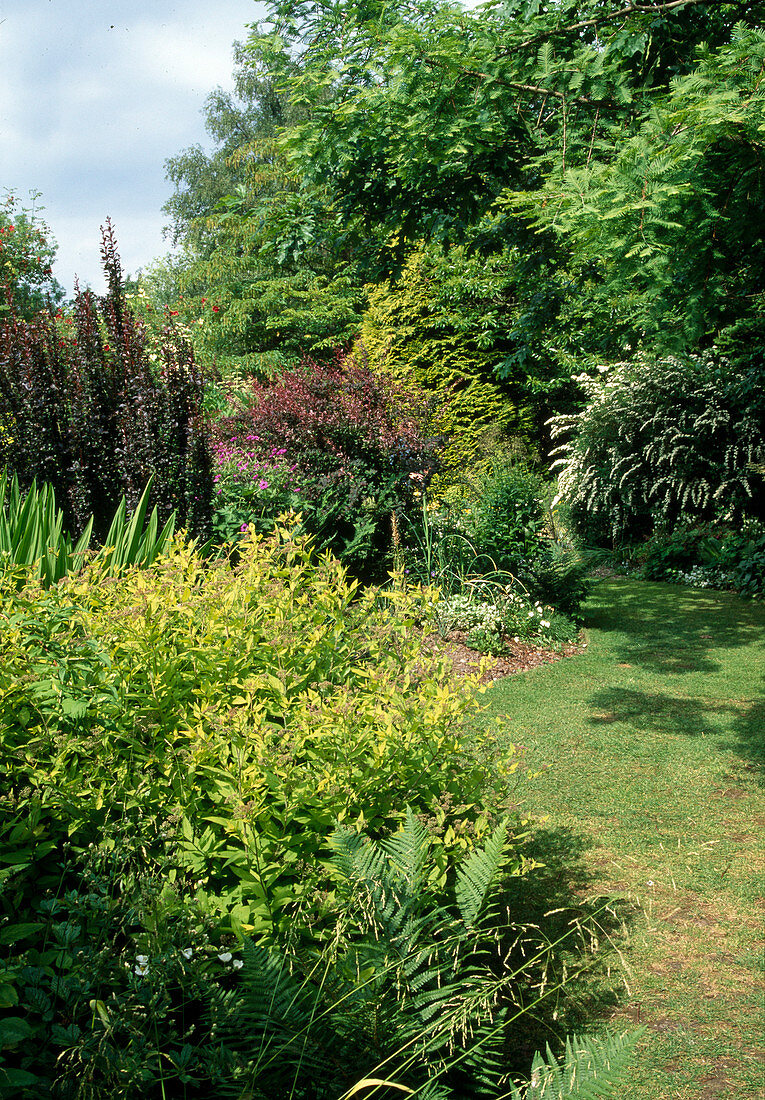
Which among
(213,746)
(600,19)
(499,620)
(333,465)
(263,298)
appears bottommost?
(499,620)

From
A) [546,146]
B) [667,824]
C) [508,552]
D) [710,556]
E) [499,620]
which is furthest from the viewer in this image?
[710,556]

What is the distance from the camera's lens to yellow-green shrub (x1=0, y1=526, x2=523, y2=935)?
1862 millimetres

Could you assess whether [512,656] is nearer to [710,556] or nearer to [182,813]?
[710,556]

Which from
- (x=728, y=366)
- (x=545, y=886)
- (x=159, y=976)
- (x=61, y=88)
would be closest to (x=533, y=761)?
(x=545, y=886)

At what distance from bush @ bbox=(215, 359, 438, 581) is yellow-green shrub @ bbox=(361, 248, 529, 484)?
5.37 m

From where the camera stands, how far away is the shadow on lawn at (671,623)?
650cm

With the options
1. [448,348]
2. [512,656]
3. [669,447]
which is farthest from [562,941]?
[448,348]

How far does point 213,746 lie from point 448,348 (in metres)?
13.5

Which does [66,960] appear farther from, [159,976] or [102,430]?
[102,430]

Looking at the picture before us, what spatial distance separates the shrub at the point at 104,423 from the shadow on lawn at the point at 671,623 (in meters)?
3.95

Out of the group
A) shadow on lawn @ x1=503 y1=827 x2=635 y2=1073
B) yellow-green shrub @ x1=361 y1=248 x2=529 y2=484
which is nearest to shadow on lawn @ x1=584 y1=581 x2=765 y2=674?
shadow on lawn @ x1=503 y1=827 x2=635 y2=1073

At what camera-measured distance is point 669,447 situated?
10727mm

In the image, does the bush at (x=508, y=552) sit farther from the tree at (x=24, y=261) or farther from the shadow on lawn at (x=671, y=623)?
the tree at (x=24, y=261)

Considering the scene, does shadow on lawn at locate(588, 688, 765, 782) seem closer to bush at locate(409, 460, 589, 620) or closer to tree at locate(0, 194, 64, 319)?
bush at locate(409, 460, 589, 620)
